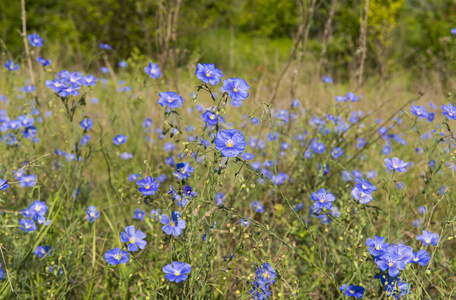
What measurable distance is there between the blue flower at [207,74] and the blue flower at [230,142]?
0.70 feet

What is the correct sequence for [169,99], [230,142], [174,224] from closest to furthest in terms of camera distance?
[230,142], [174,224], [169,99]

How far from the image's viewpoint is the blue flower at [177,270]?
1429 mm

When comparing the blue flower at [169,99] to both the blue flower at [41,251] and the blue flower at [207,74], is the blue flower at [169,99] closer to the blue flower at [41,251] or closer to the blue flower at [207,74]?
the blue flower at [207,74]

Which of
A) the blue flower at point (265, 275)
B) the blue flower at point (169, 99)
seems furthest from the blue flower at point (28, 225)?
the blue flower at point (265, 275)

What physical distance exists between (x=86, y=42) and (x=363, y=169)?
7.14 m

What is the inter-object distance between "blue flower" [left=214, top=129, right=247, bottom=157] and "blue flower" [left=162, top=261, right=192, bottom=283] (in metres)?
0.45

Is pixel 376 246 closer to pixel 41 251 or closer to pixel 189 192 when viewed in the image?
pixel 189 192

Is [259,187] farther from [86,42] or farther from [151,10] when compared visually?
[86,42]

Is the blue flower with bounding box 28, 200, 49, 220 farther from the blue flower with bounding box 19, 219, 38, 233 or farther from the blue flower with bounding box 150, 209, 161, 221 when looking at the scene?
the blue flower with bounding box 150, 209, 161, 221

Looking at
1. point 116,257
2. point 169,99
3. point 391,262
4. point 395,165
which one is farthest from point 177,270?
point 395,165

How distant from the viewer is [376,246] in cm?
158

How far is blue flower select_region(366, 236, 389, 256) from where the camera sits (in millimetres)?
1485

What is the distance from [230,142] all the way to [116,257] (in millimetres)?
666

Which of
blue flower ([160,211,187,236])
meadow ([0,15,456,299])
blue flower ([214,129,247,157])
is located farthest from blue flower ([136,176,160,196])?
blue flower ([214,129,247,157])
